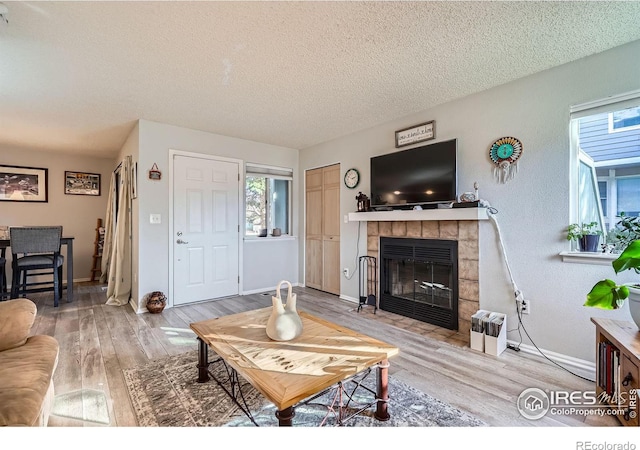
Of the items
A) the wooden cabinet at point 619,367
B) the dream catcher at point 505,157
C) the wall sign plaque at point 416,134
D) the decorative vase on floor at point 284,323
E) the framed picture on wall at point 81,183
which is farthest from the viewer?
the framed picture on wall at point 81,183

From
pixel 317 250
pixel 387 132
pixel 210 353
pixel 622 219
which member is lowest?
pixel 210 353

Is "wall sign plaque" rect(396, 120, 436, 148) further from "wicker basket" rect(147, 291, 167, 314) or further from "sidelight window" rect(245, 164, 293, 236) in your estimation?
"wicker basket" rect(147, 291, 167, 314)

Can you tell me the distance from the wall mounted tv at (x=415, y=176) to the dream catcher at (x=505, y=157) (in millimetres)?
339

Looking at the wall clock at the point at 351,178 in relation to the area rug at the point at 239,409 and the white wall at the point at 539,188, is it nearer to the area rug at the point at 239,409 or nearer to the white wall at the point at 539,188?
the white wall at the point at 539,188

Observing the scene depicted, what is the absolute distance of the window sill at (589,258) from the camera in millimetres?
2090

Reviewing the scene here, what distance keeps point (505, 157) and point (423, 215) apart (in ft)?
2.91

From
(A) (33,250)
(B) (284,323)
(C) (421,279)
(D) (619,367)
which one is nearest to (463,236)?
(C) (421,279)

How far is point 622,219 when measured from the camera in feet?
7.09

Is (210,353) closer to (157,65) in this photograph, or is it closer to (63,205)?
(157,65)

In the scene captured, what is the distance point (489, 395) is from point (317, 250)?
320 centimetres

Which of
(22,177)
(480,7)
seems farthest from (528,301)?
(22,177)

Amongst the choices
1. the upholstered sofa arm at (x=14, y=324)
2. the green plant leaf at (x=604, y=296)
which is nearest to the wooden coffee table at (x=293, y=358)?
the upholstered sofa arm at (x=14, y=324)

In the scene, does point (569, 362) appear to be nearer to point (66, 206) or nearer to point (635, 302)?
point (635, 302)
